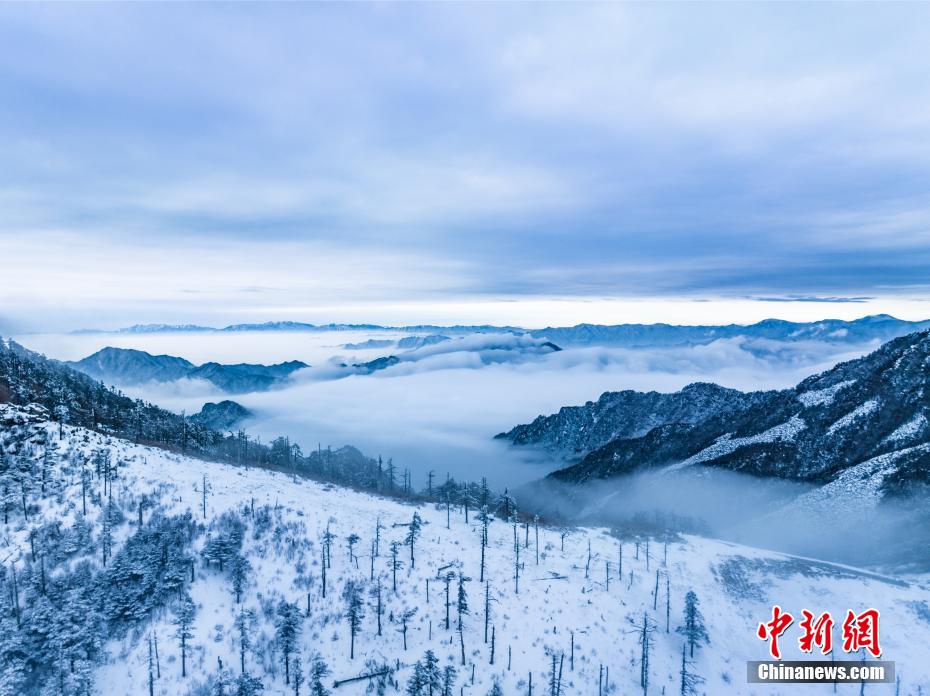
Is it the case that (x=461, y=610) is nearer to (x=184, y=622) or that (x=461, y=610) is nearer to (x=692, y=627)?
(x=692, y=627)

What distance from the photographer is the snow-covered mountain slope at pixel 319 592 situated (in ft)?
194

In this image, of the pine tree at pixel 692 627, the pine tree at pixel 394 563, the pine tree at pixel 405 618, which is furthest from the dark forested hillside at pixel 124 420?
the pine tree at pixel 692 627

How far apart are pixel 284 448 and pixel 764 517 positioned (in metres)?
173

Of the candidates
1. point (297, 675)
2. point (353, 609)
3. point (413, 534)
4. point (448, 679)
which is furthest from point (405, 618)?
point (413, 534)

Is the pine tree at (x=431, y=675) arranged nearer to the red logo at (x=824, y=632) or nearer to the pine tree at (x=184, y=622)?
the pine tree at (x=184, y=622)

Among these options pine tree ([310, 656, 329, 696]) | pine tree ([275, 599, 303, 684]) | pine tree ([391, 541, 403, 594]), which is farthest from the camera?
pine tree ([391, 541, 403, 594])

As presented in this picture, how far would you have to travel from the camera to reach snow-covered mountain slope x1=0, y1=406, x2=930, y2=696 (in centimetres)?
5912

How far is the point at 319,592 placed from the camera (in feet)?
229

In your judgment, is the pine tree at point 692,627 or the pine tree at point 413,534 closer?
the pine tree at point 692,627

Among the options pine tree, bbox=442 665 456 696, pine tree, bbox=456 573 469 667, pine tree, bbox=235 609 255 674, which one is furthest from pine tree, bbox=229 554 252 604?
pine tree, bbox=456 573 469 667

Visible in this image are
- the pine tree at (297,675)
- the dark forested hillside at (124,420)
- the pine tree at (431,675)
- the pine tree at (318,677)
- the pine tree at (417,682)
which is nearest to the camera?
the pine tree at (318,677)

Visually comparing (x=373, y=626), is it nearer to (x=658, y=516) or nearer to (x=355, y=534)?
(x=355, y=534)

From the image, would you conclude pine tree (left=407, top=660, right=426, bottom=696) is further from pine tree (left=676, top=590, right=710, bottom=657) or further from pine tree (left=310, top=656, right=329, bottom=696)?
pine tree (left=676, top=590, right=710, bottom=657)

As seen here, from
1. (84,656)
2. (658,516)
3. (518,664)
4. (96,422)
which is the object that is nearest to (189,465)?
(96,422)
